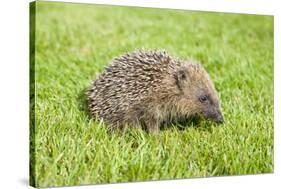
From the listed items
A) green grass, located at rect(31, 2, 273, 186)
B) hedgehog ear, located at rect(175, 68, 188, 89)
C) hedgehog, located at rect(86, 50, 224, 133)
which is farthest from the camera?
hedgehog ear, located at rect(175, 68, 188, 89)

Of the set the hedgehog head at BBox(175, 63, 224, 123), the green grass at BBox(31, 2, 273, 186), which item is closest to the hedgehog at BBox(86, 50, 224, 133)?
the hedgehog head at BBox(175, 63, 224, 123)

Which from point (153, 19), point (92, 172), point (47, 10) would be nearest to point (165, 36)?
point (153, 19)

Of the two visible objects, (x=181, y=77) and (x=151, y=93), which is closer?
(x=151, y=93)

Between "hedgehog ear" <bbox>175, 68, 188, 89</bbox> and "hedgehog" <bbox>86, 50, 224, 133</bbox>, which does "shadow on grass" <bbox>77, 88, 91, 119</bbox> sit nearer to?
"hedgehog" <bbox>86, 50, 224, 133</bbox>

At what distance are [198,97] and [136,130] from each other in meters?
0.79

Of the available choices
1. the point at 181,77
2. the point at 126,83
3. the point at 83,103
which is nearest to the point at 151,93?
the point at 126,83

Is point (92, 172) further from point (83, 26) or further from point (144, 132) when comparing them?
point (83, 26)

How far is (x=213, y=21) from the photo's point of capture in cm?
870

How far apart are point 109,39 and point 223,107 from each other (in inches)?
92.7

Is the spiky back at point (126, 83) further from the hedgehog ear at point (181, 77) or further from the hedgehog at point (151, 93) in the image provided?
the hedgehog ear at point (181, 77)

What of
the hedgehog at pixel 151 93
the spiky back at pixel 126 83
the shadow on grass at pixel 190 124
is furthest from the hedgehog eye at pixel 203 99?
the spiky back at pixel 126 83

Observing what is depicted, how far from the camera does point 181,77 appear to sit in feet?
19.4

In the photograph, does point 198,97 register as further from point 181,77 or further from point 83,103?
point 83,103

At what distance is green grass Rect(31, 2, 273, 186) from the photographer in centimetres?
536
